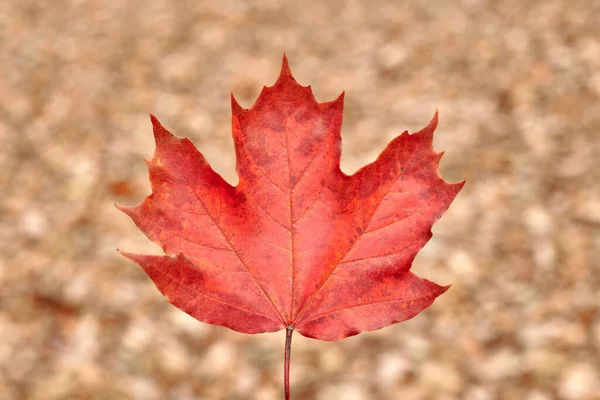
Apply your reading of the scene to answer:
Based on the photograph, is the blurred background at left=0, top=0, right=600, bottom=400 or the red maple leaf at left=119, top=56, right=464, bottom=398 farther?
the blurred background at left=0, top=0, right=600, bottom=400

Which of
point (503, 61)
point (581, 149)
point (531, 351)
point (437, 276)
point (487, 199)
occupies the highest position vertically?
point (503, 61)

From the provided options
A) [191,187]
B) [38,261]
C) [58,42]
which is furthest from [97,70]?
[191,187]

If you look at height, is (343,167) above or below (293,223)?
above

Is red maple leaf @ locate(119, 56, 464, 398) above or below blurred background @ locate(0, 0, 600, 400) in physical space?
below

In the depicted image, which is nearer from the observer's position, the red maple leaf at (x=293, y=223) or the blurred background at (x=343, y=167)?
the red maple leaf at (x=293, y=223)

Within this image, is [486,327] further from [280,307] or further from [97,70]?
[97,70]
